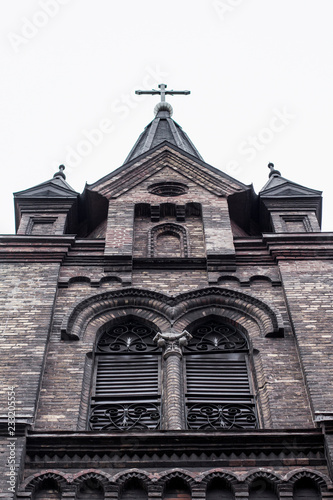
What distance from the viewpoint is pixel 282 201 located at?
59.9ft

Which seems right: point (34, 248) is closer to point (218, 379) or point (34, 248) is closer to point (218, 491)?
point (218, 379)

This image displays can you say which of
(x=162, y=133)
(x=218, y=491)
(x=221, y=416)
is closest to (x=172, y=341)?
(x=221, y=416)

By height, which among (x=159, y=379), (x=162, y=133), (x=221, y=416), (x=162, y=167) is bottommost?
(x=221, y=416)

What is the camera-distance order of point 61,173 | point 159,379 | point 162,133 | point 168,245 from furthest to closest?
point 162,133 → point 61,173 → point 168,245 → point 159,379

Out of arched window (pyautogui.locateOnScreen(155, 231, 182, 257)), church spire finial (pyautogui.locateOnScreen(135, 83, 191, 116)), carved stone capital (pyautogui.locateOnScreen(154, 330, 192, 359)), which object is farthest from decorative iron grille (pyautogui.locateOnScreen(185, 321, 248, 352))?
church spire finial (pyautogui.locateOnScreen(135, 83, 191, 116))

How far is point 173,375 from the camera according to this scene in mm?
12195

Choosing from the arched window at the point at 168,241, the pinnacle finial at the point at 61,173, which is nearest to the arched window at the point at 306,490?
the arched window at the point at 168,241

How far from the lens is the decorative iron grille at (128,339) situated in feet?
43.5

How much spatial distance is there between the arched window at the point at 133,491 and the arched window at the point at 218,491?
0.75 meters

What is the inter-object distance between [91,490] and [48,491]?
499mm

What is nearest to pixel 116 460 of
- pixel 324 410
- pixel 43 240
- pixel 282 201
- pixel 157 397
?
pixel 157 397

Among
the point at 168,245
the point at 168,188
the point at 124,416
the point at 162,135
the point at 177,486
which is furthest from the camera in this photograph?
the point at 162,135

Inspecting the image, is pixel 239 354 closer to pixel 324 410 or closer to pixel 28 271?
pixel 324 410

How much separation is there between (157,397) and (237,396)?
1.16 metres
